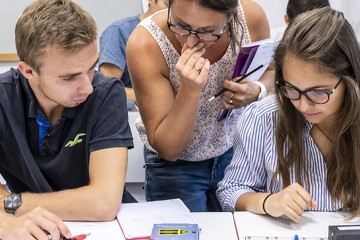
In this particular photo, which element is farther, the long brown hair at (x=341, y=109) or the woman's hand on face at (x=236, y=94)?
the woman's hand on face at (x=236, y=94)

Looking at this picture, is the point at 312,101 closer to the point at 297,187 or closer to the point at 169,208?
the point at 297,187

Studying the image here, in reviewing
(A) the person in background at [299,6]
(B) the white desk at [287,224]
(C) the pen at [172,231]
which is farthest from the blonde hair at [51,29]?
(A) the person in background at [299,6]

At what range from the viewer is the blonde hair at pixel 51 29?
4.03 ft

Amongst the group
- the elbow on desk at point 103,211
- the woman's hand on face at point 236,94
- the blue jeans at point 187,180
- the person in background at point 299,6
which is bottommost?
the blue jeans at point 187,180

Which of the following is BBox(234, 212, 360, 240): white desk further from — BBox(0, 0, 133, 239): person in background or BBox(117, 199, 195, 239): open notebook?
BBox(0, 0, 133, 239): person in background

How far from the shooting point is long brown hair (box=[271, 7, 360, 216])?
3.86 ft

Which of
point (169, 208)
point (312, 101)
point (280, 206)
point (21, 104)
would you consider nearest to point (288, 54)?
point (312, 101)

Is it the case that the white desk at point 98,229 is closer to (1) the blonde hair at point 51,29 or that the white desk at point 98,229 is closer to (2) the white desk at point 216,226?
(2) the white desk at point 216,226

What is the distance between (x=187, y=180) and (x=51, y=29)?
676 mm

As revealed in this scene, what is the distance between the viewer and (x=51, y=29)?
4.02 feet

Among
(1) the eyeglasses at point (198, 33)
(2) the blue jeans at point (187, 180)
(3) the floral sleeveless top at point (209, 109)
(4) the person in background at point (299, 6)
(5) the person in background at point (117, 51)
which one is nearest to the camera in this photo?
(1) the eyeglasses at point (198, 33)

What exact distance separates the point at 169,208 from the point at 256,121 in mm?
371

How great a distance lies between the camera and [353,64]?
1.19 metres

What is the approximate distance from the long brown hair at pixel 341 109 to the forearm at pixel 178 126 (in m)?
0.26
